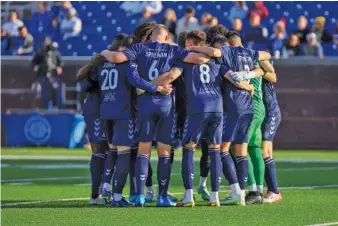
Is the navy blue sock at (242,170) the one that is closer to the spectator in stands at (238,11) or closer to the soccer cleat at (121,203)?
the soccer cleat at (121,203)

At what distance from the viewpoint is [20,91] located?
2709 cm

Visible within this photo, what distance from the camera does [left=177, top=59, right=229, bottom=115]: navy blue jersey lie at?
12.4 metres

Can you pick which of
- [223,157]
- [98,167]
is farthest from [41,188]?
[223,157]

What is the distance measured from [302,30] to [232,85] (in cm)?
1310

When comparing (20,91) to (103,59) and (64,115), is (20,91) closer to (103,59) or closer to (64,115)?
(64,115)

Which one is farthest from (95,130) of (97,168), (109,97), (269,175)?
(269,175)

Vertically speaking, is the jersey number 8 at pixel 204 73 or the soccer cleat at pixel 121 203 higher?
the jersey number 8 at pixel 204 73

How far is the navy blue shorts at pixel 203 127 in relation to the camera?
1241 cm

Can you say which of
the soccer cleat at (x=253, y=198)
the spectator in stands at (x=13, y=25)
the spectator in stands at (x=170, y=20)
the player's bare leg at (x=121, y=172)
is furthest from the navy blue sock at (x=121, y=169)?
the spectator in stands at (x=13, y=25)

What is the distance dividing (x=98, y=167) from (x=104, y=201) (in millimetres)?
444

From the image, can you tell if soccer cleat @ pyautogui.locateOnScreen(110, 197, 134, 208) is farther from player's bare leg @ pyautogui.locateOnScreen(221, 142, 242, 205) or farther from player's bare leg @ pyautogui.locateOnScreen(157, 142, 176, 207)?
player's bare leg @ pyautogui.locateOnScreen(221, 142, 242, 205)

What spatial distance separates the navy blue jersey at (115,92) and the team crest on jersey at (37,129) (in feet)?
43.9

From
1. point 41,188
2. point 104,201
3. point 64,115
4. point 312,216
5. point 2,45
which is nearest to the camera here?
point 312,216

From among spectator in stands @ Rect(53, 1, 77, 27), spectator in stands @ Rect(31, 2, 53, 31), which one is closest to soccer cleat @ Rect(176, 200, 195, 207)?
spectator in stands @ Rect(53, 1, 77, 27)
